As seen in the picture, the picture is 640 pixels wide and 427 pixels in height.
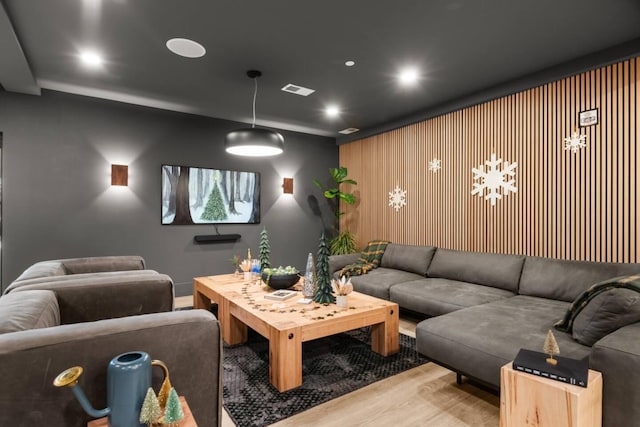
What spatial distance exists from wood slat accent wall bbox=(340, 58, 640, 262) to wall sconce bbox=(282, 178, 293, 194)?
5.87 feet

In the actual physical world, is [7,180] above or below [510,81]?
below

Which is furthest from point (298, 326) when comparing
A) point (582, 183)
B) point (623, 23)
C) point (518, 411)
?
point (623, 23)

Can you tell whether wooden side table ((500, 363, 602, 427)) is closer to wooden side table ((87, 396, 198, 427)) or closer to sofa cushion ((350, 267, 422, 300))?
wooden side table ((87, 396, 198, 427))

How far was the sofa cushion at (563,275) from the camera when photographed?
2.88 meters

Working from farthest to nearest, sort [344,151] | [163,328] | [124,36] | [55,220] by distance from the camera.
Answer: [344,151] < [55,220] < [124,36] < [163,328]

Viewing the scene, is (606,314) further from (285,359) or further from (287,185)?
(287,185)

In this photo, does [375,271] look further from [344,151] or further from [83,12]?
[83,12]

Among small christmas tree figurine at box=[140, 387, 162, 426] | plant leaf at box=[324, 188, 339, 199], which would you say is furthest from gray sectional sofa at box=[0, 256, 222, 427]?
plant leaf at box=[324, 188, 339, 199]

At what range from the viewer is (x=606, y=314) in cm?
185

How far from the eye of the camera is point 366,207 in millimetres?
6113

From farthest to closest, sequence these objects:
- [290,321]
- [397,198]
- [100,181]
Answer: [397,198] → [100,181] → [290,321]

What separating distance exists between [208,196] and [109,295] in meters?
3.08

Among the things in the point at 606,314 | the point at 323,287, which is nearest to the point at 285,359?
the point at 323,287

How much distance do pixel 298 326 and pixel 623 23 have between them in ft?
11.4
